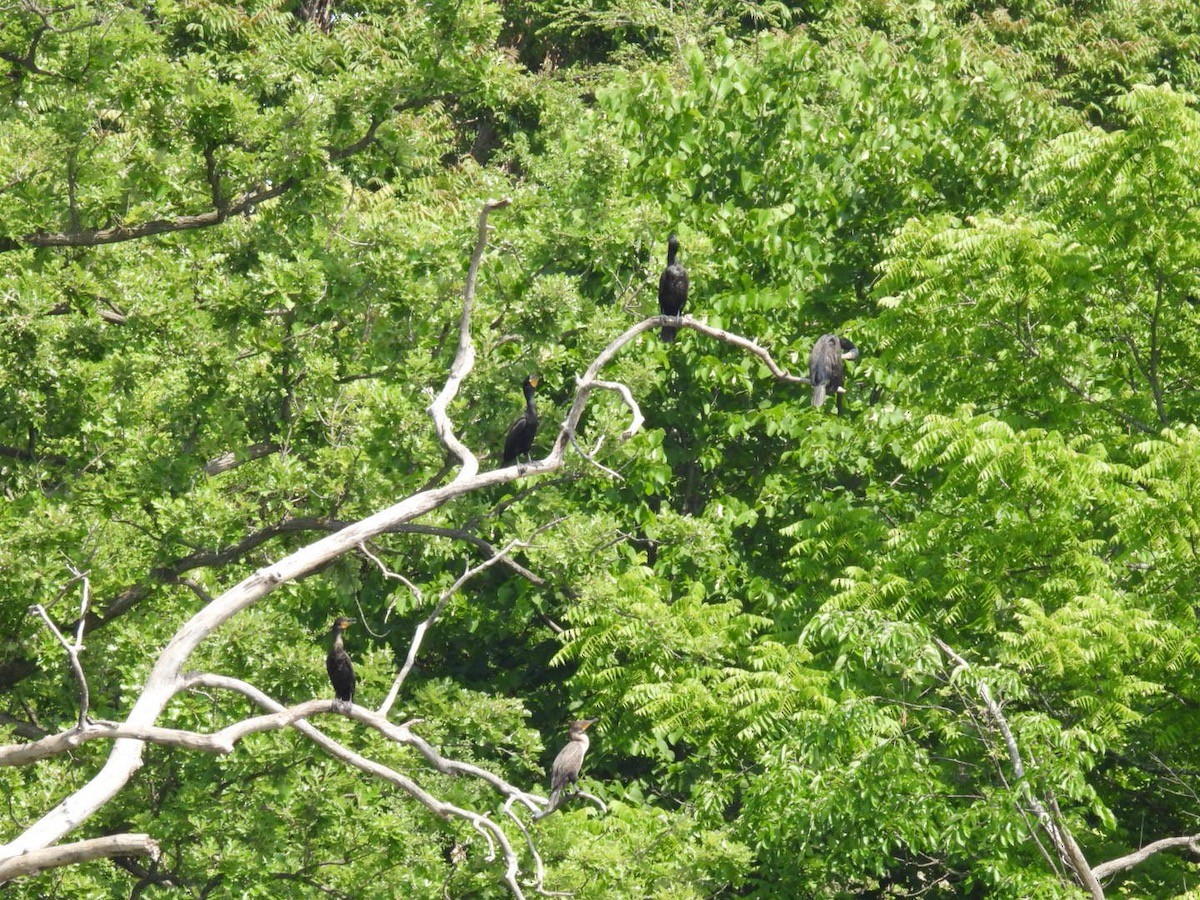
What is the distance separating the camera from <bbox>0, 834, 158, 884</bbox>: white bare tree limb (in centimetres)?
595

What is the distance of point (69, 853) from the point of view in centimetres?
602

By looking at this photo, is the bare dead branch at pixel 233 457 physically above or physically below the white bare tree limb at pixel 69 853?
below

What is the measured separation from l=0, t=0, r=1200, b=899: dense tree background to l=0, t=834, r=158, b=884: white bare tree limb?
3371mm

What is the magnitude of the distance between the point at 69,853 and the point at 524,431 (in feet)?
14.9

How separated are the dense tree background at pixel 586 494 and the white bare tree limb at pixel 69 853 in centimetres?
337

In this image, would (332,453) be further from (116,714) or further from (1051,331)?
(1051,331)

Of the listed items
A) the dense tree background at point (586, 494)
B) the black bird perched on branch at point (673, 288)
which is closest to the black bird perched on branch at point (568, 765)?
the dense tree background at point (586, 494)

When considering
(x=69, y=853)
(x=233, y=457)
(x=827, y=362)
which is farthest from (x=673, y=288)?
(x=69, y=853)

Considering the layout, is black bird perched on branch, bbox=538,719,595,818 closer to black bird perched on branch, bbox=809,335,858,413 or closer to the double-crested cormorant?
the double-crested cormorant

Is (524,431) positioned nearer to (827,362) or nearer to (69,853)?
(827,362)

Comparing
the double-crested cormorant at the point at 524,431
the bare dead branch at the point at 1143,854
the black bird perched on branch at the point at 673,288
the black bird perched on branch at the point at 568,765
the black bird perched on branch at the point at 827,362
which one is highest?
the black bird perched on branch at the point at 673,288

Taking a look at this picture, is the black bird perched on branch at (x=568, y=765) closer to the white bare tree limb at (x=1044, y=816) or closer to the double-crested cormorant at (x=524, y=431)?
the double-crested cormorant at (x=524, y=431)

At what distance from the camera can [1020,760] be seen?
8477 mm

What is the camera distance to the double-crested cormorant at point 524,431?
384 inches
